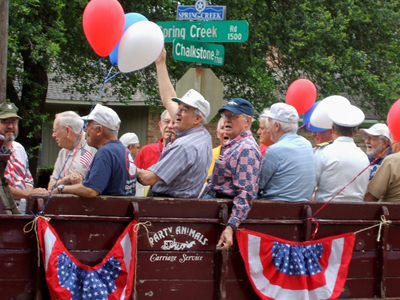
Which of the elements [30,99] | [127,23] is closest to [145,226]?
[127,23]

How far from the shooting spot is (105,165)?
3902mm

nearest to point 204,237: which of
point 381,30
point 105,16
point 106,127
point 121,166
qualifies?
point 121,166

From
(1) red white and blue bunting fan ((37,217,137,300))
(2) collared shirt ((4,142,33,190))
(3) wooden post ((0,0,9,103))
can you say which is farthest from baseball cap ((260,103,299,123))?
(3) wooden post ((0,0,9,103))

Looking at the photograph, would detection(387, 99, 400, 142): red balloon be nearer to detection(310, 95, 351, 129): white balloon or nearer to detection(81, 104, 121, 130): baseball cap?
detection(310, 95, 351, 129): white balloon

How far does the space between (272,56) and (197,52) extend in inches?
259

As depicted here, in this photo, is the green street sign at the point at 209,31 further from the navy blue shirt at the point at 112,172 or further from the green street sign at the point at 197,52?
the navy blue shirt at the point at 112,172

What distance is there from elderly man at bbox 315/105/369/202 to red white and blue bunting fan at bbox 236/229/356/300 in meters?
0.49

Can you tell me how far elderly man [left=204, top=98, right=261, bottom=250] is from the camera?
157 inches

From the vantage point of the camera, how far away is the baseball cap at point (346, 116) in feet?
16.1

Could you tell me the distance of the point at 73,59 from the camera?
450 inches

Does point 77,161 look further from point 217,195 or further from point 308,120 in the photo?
point 308,120

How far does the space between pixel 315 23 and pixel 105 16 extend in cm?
743

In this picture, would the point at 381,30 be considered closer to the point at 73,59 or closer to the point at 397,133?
the point at 73,59

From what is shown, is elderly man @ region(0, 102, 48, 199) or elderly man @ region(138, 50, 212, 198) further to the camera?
elderly man @ region(0, 102, 48, 199)
